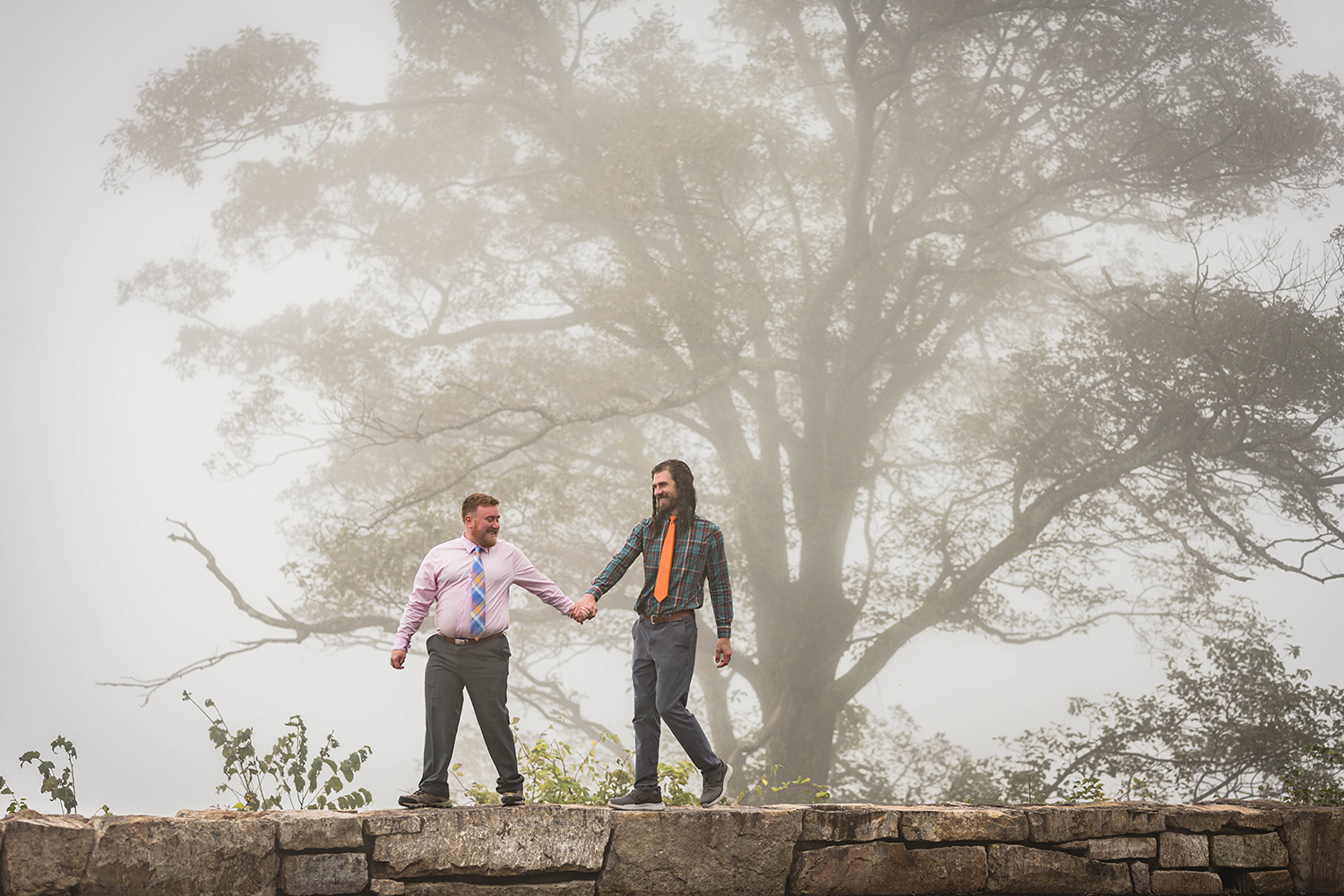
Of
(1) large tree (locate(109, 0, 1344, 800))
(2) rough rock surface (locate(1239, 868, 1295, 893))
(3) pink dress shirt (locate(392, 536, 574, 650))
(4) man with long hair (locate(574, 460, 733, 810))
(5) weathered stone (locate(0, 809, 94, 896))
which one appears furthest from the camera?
(1) large tree (locate(109, 0, 1344, 800))

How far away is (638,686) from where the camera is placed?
3.93 meters

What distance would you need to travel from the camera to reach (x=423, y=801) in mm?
3654

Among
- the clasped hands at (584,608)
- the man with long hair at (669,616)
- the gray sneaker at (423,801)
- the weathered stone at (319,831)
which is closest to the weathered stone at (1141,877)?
the man with long hair at (669,616)

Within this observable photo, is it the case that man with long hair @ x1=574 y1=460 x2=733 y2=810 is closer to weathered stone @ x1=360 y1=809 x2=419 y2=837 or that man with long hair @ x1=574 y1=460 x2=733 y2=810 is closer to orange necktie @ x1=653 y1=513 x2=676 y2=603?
orange necktie @ x1=653 y1=513 x2=676 y2=603

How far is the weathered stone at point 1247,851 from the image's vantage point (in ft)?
14.0

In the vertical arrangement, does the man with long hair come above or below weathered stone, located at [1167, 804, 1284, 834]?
above

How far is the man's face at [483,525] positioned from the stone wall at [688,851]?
3.24 ft

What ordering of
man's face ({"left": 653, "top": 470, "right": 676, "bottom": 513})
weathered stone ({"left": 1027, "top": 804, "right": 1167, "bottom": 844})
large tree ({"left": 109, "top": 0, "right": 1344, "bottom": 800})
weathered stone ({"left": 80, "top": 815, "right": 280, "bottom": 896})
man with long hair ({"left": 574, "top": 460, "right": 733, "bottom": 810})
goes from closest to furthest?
weathered stone ({"left": 80, "top": 815, "right": 280, "bottom": 896}) → man with long hair ({"left": 574, "top": 460, "right": 733, "bottom": 810}) → man's face ({"left": 653, "top": 470, "right": 676, "bottom": 513}) → weathered stone ({"left": 1027, "top": 804, "right": 1167, "bottom": 844}) → large tree ({"left": 109, "top": 0, "right": 1344, "bottom": 800})

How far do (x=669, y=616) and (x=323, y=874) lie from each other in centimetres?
152

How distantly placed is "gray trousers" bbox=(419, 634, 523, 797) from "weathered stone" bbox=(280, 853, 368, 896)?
13.9 inches

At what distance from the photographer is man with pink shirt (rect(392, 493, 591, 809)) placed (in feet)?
12.1

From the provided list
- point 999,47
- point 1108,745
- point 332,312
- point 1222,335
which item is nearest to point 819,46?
point 999,47

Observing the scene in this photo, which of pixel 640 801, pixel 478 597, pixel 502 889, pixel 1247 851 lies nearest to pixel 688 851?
pixel 640 801

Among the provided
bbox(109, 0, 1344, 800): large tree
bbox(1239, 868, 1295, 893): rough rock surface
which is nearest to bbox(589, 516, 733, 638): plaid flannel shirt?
bbox(1239, 868, 1295, 893): rough rock surface
